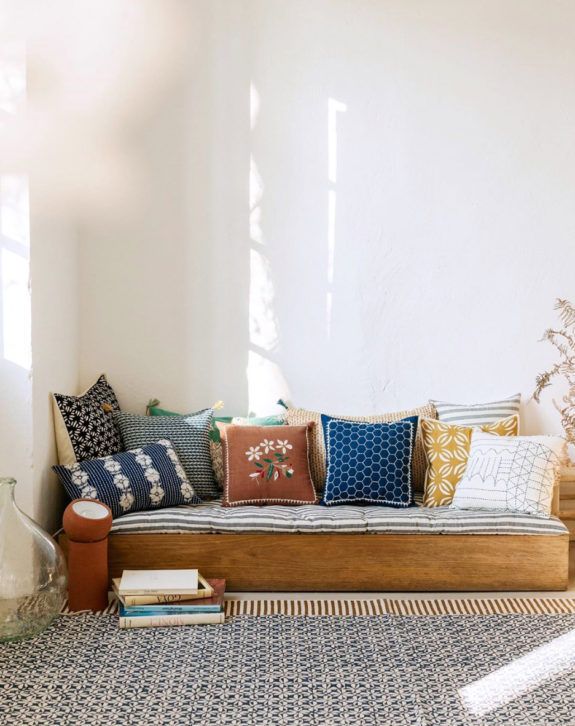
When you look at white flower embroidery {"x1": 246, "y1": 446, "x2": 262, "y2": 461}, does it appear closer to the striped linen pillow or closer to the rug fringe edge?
the rug fringe edge

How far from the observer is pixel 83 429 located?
4.34 metres

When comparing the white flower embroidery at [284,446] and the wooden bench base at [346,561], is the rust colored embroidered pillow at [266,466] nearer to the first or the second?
the white flower embroidery at [284,446]

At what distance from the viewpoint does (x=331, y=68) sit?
15.7ft

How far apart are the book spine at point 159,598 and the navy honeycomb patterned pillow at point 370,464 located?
0.91 meters

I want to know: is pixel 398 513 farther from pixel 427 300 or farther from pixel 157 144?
pixel 157 144

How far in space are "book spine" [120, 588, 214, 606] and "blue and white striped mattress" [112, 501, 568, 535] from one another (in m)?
0.39

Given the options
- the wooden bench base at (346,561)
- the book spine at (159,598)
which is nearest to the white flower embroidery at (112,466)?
the wooden bench base at (346,561)

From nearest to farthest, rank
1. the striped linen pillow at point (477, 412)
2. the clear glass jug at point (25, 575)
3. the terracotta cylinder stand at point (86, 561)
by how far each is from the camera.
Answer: the clear glass jug at point (25, 575)
the terracotta cylinder stand at point (86, 561)
the striped linen pillow at point (477, 412)

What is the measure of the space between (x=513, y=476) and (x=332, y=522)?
908 mm

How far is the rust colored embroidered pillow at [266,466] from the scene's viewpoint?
14.2 ft

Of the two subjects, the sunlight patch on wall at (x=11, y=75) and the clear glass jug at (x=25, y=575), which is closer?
the clear glass jug at (x=25, y=575)

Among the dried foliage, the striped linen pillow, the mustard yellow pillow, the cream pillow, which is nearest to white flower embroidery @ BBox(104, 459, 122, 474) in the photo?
the mustard yellow pillow

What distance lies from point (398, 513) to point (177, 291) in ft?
5.75

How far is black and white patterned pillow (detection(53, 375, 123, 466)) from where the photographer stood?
169 inches
